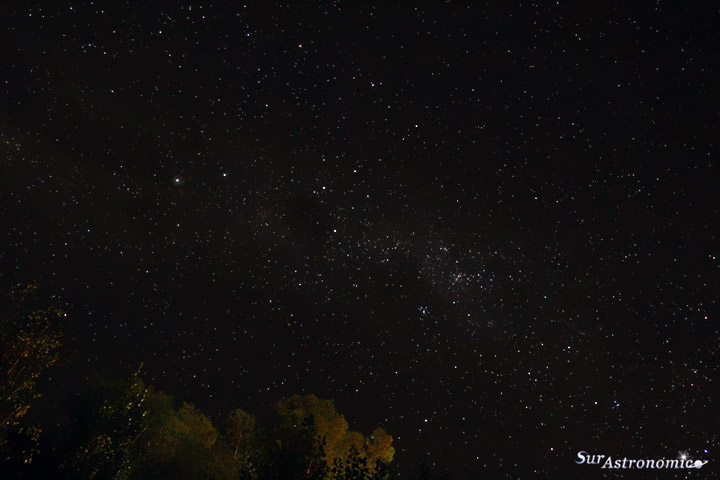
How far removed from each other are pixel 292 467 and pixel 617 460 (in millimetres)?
14663

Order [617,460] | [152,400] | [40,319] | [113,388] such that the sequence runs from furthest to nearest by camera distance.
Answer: [617,460] → [152,400] → [113,388] → [40,319]

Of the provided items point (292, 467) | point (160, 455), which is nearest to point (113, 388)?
point (160, 455)

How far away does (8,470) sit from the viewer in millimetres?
13703

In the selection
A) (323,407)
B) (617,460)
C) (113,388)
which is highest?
(617,460)

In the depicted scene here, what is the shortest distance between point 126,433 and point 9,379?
16.8 feet

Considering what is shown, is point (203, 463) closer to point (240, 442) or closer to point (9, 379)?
point (240, 442)

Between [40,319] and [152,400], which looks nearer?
[40,319]

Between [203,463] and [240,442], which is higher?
[240,442]

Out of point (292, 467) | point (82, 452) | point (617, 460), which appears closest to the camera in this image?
point (292, 467)

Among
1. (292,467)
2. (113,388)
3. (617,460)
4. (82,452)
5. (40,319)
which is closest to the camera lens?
(40,319)

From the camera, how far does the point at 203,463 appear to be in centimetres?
1561

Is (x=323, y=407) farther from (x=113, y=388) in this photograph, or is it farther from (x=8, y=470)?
(x=8, y=470)

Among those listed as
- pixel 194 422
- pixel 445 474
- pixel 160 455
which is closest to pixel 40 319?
pixel 160 455

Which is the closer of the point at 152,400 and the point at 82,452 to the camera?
the point at 82,452
